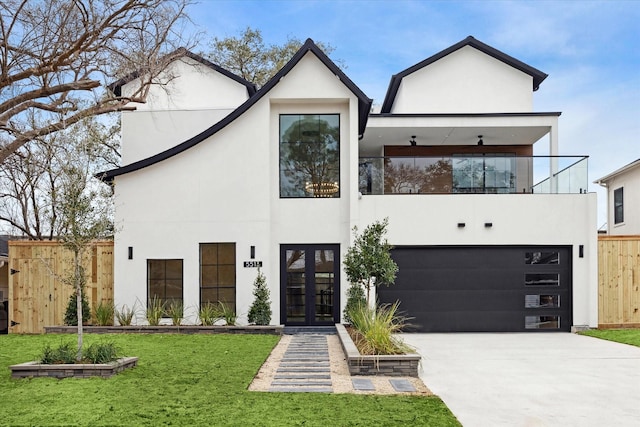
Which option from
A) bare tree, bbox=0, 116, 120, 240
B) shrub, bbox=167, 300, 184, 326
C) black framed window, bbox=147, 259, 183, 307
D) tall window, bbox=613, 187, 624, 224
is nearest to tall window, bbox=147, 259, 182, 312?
black framed window, bbox=147, 259, 183, 307

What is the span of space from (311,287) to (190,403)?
7669 millimetres

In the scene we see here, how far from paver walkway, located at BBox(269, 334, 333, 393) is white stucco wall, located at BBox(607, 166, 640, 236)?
13.8m

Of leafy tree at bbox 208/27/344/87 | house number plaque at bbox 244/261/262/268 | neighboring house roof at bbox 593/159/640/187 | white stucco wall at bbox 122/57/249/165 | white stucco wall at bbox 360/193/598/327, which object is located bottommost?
house number plaque at bbox 244/261/262/268

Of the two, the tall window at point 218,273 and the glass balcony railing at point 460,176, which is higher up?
the glass balcony railing at point 460,176

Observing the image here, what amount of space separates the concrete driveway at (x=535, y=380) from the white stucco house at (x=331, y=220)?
6.35 feet

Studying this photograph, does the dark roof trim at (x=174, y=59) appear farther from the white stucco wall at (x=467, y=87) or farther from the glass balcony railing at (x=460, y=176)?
the glass balcony railing at (x=460, y=176)

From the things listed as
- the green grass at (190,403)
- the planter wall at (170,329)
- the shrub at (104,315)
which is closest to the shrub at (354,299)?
the planter wall at (170,329)

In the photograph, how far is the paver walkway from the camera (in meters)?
7.30

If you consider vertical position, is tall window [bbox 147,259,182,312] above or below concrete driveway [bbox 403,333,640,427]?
above

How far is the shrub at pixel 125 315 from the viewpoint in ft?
43.7

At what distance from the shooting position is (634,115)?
2066 cm

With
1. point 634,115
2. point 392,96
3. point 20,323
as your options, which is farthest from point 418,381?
point 634,115

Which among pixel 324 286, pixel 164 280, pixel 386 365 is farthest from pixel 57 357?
pixel 324 286

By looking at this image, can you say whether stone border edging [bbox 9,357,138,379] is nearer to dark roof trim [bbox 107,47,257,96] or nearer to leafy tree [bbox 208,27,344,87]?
dark roof trim [bbox 107,47,257,96]
